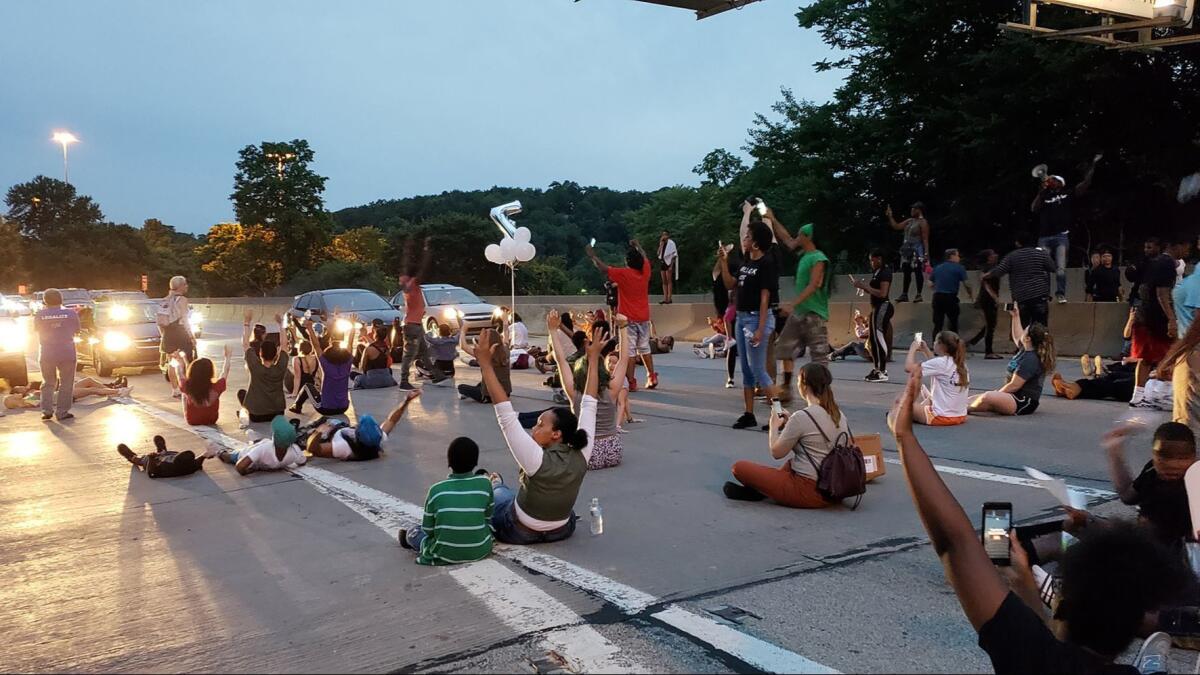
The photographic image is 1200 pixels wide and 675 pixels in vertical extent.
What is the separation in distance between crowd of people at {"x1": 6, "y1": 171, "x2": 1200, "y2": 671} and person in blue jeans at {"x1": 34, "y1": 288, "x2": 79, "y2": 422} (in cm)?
3

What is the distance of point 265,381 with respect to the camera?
11297 millimetres

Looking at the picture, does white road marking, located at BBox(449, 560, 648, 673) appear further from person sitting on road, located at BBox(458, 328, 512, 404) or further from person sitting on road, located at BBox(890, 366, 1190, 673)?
person sitting on road, located at BBox(458, 328, 512, 404)

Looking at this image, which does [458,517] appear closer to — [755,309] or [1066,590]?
[1066,590]

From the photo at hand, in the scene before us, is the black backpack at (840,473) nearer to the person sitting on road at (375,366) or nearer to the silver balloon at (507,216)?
the person sitting on road at (375,366)

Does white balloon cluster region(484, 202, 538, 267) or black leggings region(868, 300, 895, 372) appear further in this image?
white balloon cluster region(484, 202, 538, 267)

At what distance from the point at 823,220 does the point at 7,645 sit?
3027 cm

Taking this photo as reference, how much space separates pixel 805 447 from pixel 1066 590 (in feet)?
12.5

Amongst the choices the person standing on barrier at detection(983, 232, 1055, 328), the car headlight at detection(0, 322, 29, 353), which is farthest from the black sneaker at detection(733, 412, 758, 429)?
the car headlight at detection(0, 322, 29, 353)

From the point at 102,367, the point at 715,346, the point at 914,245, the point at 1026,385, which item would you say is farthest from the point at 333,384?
the point at 914,245

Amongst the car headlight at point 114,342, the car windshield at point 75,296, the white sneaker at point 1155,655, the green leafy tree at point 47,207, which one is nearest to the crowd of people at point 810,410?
the white sneaker at point 1155,655

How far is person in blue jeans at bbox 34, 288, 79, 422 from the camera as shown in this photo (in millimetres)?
12367

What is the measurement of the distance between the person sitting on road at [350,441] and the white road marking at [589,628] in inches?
72.9

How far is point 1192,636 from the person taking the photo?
12.4ft

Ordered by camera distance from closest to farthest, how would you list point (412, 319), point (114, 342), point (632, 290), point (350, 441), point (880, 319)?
point (350, 441), point (632, 290), point (880, 319), point (412, 319), point (114, 342)
